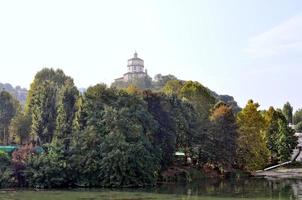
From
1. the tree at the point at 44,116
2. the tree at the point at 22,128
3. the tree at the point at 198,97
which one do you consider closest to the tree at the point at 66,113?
the tree at the point at 44,116

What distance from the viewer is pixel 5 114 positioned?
194 ft

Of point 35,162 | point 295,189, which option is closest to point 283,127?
point 295,189

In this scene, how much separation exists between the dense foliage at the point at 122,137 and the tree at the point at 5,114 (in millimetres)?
2592

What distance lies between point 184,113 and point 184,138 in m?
2.57

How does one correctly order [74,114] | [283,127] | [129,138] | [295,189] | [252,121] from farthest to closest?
[283,127]
[252,121]
[74,114]
[129,138]
[295,189]

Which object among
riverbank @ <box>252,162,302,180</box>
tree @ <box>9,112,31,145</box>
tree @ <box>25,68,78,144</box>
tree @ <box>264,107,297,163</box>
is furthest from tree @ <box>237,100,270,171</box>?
tree @ <box>9,112,31,145</box>

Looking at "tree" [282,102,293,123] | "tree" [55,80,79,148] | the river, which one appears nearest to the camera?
the river

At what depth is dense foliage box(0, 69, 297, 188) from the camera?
38.1m

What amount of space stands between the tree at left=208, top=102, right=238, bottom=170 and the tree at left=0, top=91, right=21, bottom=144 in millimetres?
26115

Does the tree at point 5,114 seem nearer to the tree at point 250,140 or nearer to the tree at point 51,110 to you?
the tree at point 51,110

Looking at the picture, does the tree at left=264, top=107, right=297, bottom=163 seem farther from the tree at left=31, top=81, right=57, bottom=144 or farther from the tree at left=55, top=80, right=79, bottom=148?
the tree at left=31, top=81, right=57, bottom=144

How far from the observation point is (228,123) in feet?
161

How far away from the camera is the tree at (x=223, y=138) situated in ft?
158

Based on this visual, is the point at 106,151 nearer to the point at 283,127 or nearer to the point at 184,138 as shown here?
the point at 184,138
